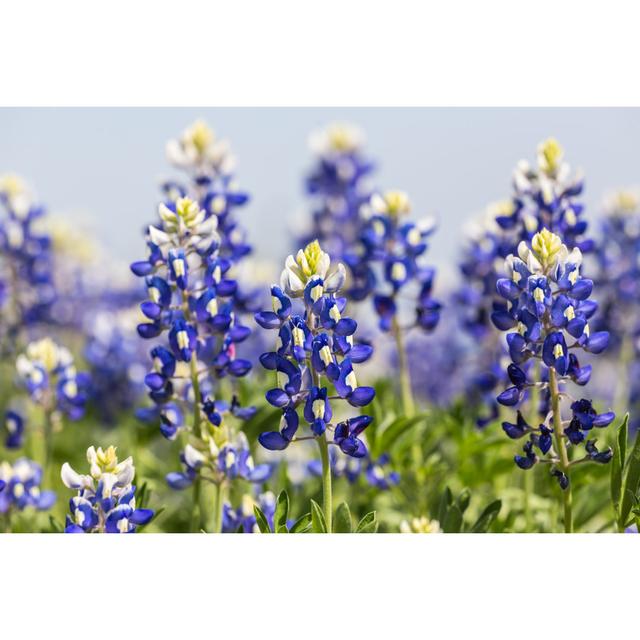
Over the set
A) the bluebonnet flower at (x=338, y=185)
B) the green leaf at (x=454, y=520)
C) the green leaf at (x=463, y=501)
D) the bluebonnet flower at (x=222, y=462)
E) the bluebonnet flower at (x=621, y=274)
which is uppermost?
the bluebonnet flower at (x=338, y=185)

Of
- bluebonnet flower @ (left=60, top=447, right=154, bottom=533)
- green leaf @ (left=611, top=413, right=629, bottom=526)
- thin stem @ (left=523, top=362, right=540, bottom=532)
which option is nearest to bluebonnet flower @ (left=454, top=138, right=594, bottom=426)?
thin stem @ (left=523, top=362, right=540, bottom=532)

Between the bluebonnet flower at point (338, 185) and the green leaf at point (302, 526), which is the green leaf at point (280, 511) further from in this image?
the bluebonnet flower at point (338, 185)

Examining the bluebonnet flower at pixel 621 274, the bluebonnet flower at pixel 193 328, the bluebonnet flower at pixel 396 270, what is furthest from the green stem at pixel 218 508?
the bluebonnet flower at pixel 621 274

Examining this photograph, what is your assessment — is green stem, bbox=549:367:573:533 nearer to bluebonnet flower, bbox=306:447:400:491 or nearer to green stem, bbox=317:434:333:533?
green stem, bbox=317:434:333:533

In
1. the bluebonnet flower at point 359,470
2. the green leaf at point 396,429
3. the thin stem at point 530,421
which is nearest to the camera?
the thin stem at point 530,421

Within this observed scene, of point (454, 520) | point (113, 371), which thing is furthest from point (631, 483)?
point (113, 371)

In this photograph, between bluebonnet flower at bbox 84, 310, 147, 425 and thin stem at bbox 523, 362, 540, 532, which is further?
bluebonnet flower at bbox 84, 310, 147, 425
